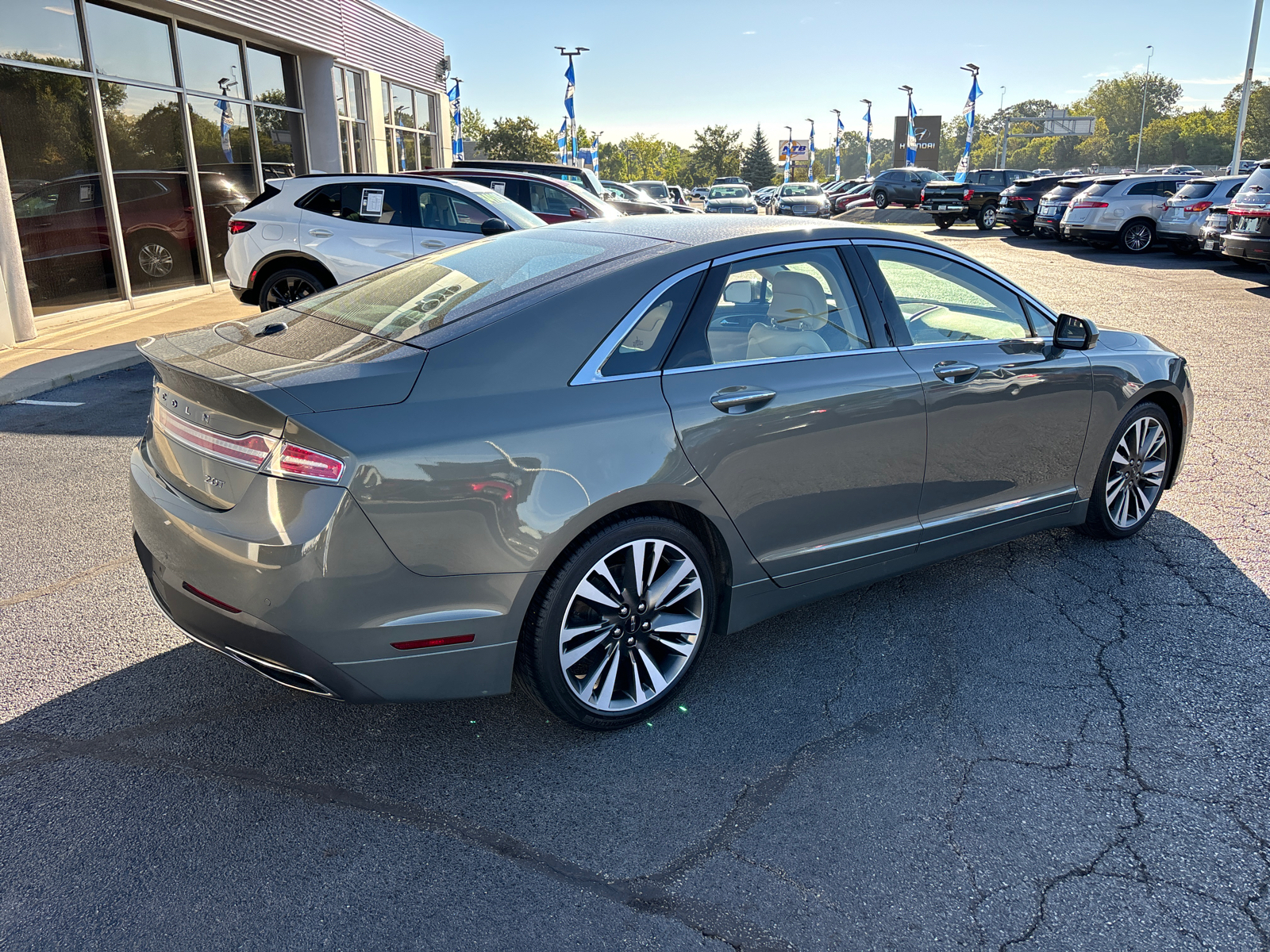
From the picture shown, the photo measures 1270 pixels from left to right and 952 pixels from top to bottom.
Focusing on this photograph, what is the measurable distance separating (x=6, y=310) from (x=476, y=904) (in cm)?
1016

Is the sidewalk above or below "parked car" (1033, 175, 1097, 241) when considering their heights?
below

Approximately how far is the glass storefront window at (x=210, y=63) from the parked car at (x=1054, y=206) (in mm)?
18795

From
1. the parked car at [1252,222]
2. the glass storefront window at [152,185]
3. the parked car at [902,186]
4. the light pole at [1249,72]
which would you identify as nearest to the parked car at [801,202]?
the parked car at [902,186]

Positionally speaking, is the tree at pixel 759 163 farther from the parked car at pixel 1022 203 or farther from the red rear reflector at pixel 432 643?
the red rear reflector at pixel 432 643

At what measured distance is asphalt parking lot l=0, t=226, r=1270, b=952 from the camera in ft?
7.68

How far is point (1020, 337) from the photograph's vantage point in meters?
4.12

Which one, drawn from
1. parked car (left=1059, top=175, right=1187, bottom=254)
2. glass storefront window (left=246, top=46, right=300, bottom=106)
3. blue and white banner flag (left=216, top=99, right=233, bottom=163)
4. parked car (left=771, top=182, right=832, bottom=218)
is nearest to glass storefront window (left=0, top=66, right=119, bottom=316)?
blue and white banner flag (left=216, top=99, right=233, bottom=163)

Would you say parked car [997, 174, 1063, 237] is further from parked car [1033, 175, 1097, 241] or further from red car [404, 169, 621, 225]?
red car [404, 169, 621, 225]

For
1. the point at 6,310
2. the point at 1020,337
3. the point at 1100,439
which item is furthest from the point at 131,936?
the point at 6,310

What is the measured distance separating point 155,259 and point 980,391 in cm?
1315

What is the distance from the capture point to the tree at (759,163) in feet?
311

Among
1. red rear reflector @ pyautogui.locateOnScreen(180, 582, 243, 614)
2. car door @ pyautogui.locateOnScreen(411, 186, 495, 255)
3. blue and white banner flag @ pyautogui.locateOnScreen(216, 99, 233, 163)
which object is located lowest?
red rear reflector @ pyautogui.locateOnScreen(180, 582, 243, 614)

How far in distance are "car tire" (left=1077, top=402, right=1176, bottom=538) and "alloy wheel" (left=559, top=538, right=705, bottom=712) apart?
2476 mm

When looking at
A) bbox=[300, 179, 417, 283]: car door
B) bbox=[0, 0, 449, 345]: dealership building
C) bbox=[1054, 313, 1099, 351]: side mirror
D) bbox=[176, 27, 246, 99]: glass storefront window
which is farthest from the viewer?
bbox=[176, 27, 246, 99]: glass storefront window
